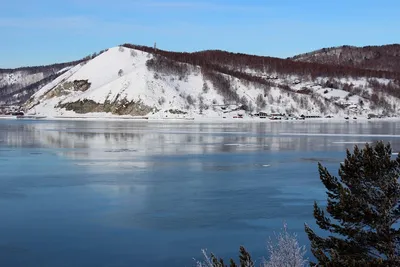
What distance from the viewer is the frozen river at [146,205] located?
1284cm

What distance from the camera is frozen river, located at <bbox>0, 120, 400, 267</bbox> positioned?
12.8 meters

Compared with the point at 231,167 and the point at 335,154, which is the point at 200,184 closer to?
the point at 231,167

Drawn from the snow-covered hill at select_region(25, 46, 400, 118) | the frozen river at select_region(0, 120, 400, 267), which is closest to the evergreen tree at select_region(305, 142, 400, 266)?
the frozen river at select_region(0, 120, 400, 267)

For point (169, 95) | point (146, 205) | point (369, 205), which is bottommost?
point (146, 205)

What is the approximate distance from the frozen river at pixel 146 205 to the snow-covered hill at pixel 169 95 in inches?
4307

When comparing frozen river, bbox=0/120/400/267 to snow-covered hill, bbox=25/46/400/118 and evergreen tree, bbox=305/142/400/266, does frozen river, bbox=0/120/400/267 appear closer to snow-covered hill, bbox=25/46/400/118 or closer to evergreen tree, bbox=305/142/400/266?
evergreen tree, bbox=305/142/400/266

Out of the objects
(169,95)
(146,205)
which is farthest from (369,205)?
(169,95)

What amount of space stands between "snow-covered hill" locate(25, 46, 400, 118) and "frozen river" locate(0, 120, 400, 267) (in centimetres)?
10939

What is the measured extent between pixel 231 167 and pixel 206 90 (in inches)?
5392

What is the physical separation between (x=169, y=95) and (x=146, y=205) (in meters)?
136

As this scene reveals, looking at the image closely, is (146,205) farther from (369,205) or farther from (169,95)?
(169,95)

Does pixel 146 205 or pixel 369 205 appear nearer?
pixel 369 205

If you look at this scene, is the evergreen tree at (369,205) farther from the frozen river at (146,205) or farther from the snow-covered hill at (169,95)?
the snow-covered hill at (169,95)

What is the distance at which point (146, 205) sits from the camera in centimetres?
1820
